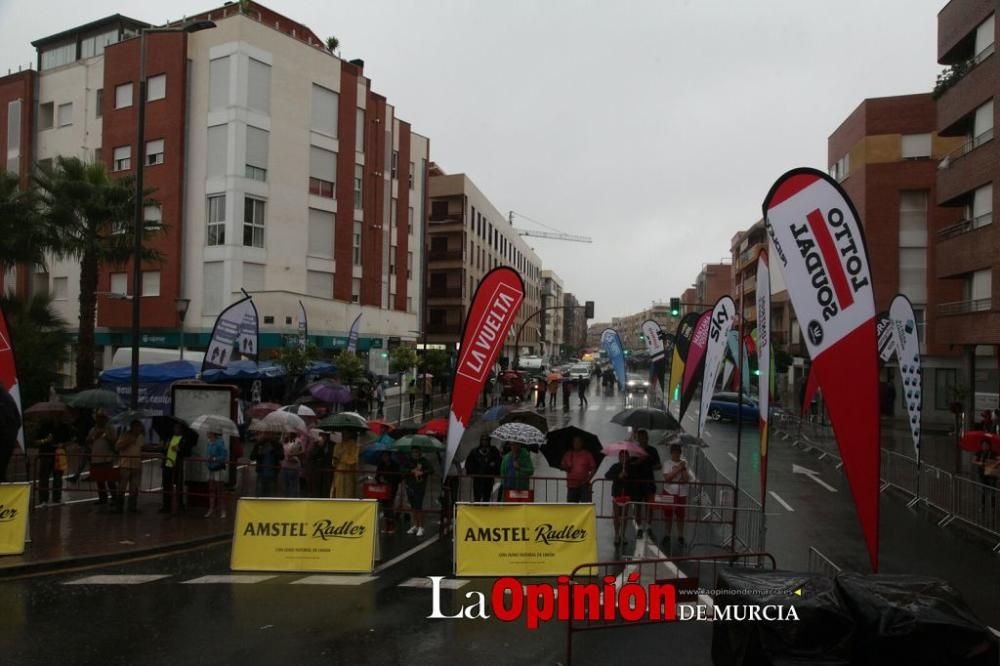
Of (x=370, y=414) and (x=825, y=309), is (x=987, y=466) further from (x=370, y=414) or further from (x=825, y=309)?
(x=370, y=414)

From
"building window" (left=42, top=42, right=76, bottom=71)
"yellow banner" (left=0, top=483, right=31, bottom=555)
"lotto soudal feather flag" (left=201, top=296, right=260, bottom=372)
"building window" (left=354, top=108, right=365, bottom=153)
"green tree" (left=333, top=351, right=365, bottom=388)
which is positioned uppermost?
"building window" (left=42, top=42, right=76, bottom=71)

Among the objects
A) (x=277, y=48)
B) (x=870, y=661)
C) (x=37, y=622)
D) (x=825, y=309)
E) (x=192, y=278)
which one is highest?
(x=277, y=48)

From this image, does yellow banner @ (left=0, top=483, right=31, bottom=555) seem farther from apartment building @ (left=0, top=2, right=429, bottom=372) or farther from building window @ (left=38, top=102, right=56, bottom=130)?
building window @ (left=38, top=102, right=56, bottom=130)

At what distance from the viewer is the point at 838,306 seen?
6.48 m

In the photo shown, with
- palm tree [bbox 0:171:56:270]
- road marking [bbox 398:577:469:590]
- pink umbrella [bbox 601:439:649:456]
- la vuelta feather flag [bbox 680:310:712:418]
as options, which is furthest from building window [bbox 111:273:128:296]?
road marking [bbox 398:577:469:590]

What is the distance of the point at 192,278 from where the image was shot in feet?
117

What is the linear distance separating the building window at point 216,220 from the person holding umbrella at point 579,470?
92.3 ft

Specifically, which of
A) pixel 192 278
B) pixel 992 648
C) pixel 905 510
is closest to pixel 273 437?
pixel 992 648

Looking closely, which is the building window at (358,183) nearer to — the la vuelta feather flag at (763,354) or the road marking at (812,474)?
the road marking at (812,474)

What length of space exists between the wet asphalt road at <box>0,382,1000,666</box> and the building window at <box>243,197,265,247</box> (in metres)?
27.0

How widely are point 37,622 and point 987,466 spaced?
14.6 m

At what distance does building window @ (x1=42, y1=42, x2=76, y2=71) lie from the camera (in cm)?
4350

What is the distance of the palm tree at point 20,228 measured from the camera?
23.0 m

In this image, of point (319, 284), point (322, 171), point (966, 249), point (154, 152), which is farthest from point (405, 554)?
point (154, 152)
